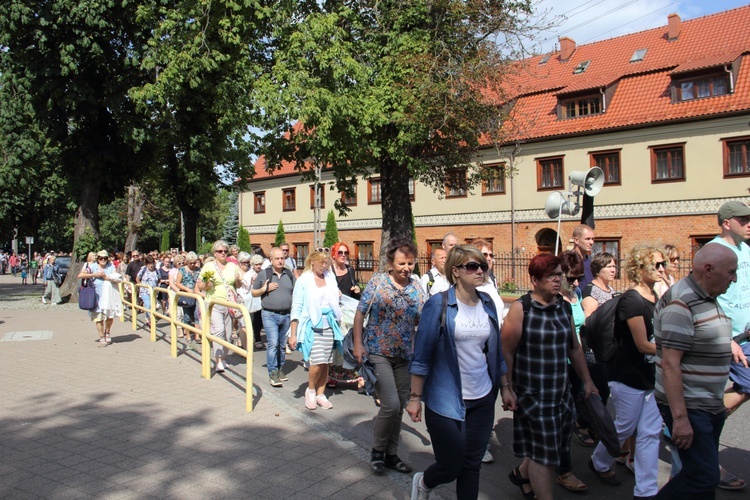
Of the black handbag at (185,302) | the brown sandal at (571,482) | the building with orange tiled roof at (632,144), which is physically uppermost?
the building with orange tiled roof at (632,144)

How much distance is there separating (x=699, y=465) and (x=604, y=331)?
4.34ft

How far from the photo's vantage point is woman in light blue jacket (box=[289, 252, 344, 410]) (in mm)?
A: 6730

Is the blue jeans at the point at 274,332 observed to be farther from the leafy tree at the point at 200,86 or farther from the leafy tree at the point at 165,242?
the leafy tree at the point at 165,242

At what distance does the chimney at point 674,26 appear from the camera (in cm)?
3038

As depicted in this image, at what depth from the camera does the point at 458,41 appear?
16328mm

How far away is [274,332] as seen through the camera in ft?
26.2

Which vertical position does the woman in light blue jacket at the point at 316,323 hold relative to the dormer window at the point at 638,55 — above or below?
below

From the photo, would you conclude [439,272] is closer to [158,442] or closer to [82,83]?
[158,442]

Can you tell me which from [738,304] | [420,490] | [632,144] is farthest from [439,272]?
[632,144]

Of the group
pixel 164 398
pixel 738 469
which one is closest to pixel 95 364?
pixel 164 398

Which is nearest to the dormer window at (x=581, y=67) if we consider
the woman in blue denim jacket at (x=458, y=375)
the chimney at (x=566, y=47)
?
the chimney at (x=566, y=47)

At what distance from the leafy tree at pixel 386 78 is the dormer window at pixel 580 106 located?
47.6ft

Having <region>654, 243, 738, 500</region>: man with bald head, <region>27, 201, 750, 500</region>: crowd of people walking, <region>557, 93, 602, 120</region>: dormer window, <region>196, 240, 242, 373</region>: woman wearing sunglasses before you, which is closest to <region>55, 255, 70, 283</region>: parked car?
<region>196, 240, 242, 373</region>: woman wearing sunglasses

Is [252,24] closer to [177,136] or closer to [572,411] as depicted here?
[177,136]
